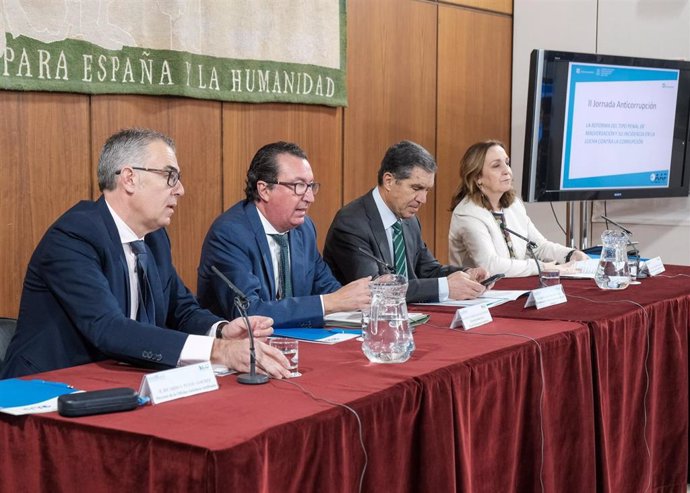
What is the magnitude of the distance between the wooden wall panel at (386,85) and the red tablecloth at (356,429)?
2577 millimetres

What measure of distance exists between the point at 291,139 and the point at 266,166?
1.77m

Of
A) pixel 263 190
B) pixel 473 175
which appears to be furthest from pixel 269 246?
pixel 473 175

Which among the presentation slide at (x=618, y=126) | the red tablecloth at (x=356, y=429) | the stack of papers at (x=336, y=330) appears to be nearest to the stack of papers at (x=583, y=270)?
the presentation slide at (x=618, y=126)

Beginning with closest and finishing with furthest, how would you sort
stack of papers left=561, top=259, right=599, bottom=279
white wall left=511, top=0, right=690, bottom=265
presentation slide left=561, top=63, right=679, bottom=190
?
stack of papers left=561, top=259, right=599, bottom=279, presentation slide left=561, top=63, right=679, bottom=190, white wall left=511, top=0, right=690, bottom=265

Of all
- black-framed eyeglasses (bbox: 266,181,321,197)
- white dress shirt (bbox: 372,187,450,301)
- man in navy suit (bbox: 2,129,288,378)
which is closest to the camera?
man in navy suit (bbox: 2,129,288,378)

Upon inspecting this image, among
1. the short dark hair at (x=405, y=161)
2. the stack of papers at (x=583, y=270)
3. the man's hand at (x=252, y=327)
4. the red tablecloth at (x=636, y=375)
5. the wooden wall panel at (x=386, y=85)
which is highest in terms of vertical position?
the wooden wall panel at (x=386, y=85)

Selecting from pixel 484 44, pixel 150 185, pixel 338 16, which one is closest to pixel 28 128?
pixel 150 185

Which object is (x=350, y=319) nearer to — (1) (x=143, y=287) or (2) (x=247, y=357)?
(1) (x=143, y=287)

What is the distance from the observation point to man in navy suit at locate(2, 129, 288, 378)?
2.13 metres

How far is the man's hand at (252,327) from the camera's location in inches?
89.3

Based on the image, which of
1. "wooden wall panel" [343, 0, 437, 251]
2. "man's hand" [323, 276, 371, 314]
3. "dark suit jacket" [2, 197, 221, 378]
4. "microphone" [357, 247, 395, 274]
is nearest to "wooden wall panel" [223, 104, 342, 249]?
"wooden wall panel" [343, 0, 437, 251]

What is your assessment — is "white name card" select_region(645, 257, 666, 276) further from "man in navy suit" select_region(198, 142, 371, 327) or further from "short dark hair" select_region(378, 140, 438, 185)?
"man in navy suit" select_region(198, 142, 371, 327)

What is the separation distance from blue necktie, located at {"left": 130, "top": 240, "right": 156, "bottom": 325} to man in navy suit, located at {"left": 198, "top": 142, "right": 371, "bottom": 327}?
342mm

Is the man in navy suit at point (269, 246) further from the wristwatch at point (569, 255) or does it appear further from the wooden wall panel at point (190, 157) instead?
the wristwatch at point (569, 255)
